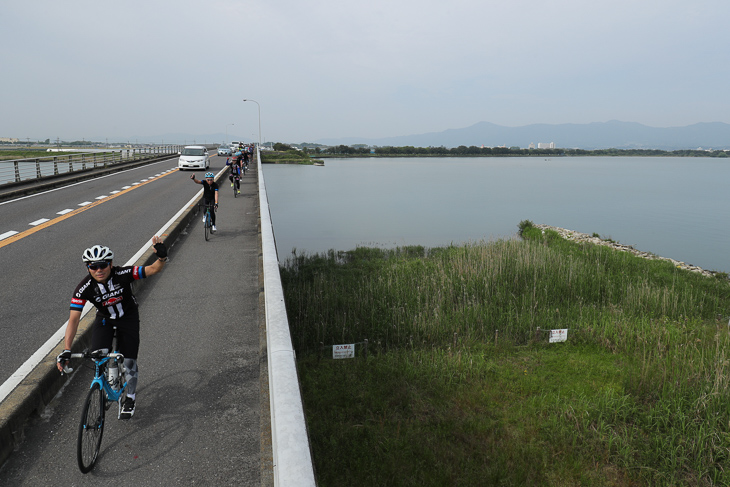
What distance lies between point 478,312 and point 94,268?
31.6 ft

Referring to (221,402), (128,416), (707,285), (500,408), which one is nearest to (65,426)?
(128,416)

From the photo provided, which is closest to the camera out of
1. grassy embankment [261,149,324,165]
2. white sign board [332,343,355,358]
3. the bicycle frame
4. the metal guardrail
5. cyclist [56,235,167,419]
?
the bicycle frame

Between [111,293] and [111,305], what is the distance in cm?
11

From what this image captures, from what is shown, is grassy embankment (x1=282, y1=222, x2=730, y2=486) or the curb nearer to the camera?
the curb

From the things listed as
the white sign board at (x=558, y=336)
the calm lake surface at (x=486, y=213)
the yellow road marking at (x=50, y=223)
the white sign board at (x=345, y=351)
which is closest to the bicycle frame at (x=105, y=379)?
the white sign board at (x=345, y=351)

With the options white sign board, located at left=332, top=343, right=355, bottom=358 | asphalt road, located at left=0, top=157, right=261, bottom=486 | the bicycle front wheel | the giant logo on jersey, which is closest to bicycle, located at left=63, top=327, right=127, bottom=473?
the bicycle front wheel

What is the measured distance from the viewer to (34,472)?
3.61m

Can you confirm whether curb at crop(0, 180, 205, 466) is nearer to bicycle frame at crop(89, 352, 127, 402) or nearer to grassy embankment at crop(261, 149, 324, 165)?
bicycle frame at crop(89, 352, 127, 402)

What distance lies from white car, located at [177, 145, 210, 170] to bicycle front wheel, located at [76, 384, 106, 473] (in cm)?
3258

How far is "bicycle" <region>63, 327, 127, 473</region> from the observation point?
142 inches

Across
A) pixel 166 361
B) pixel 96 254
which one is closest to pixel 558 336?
pixel 166 361

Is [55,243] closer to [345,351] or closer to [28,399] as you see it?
[345,351]

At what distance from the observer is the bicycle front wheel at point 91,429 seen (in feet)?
11.7

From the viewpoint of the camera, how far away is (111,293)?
4.25m
